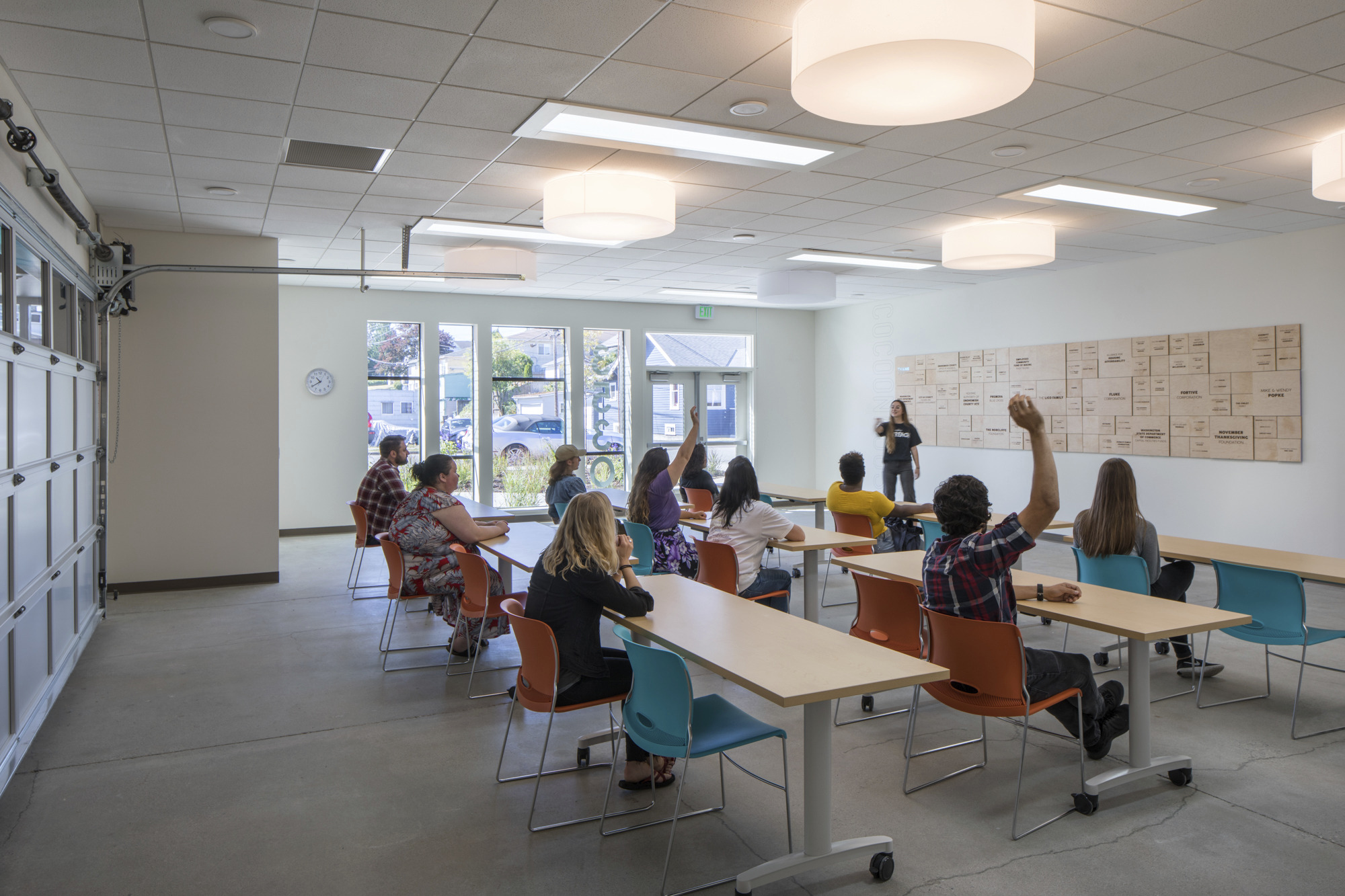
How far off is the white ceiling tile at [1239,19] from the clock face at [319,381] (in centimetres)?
948

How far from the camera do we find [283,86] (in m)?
3.95

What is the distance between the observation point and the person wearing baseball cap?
6.23m

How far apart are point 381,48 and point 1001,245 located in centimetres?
485

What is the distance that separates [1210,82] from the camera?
3.92 meters

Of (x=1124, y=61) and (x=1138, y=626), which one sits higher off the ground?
(x=1124, y=61)

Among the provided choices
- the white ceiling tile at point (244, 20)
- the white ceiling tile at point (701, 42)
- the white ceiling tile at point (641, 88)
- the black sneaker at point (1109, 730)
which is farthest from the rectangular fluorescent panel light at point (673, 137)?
the black sneaker at point (1109, 730)

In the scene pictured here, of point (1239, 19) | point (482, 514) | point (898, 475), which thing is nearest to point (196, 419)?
point (482, 514)

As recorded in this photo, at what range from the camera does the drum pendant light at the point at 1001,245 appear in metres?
6.64

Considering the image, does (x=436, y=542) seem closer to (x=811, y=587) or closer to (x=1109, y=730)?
(x=811, y=587)

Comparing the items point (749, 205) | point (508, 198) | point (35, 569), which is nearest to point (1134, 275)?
point (749, 205)

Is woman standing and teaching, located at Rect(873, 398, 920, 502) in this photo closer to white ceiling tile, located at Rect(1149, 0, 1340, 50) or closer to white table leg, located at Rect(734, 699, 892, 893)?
white ceiling tile, located at Rect(1149, 0, 1340, 50)

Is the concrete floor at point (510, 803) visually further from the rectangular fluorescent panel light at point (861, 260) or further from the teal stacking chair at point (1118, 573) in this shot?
the rectangular fluorescent panel light at point (861, 260)

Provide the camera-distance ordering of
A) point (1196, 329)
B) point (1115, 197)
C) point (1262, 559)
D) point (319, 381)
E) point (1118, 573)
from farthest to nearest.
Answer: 1. point (319, 381)
2. point (1196, 329)
3. point (1115, 197)
4. point (1262, 559)
5. point (1118, 573)

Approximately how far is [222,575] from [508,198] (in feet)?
13.4
